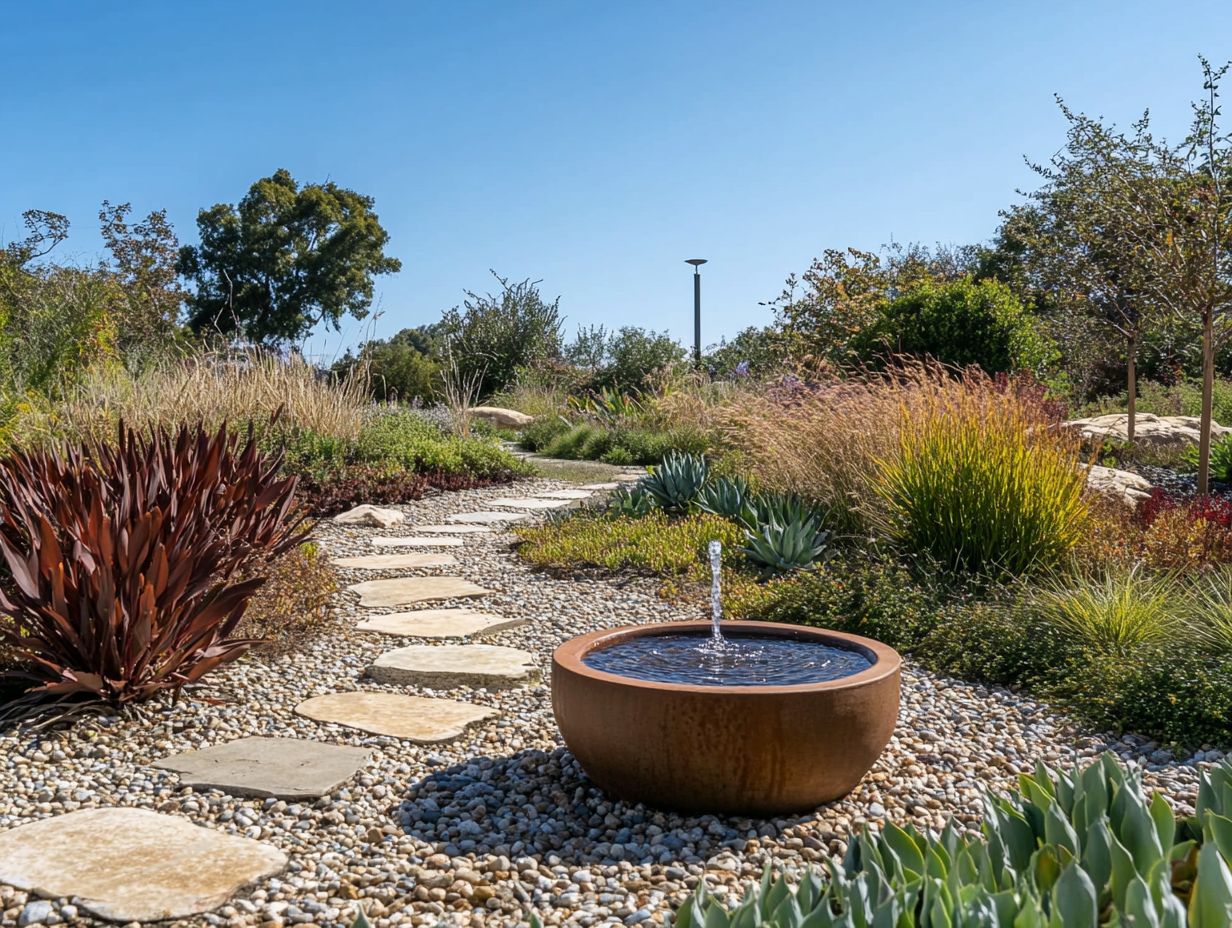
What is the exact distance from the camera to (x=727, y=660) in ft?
9.68

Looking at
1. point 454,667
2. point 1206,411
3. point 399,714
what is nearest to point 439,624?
point 454,667

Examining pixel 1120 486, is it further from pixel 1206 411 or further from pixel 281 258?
pixel 281 258

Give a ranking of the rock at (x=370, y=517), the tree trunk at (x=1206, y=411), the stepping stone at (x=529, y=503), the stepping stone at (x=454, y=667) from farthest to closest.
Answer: the stepping stone at (x=529, y=503) → the rock at (x=370, y=517) → the tree trunk at (x=1206, y=411) → the stepping stone at (x=454, y=667)

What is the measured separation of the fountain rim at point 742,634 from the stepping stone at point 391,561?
3290mm

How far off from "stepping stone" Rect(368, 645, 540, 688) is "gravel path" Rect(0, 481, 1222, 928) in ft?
0.24

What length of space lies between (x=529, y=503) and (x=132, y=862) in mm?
6555

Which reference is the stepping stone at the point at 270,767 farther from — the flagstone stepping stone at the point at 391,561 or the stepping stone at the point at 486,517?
the stepping stone at the point at 486,517

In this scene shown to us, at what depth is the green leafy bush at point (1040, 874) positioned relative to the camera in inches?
52.6

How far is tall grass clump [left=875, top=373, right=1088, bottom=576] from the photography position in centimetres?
502

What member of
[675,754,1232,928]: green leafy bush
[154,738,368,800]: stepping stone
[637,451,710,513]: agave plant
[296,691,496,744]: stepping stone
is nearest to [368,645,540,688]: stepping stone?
[296,691,496,744]: stepping stone

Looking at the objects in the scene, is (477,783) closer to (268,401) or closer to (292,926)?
(292,926)

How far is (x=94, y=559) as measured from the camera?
3.29 metres

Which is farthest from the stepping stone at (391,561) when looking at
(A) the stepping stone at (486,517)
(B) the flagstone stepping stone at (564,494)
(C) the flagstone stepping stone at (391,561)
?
(B) the flagstone stepping stone at (564,494)

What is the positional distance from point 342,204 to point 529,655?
28.5 metres
